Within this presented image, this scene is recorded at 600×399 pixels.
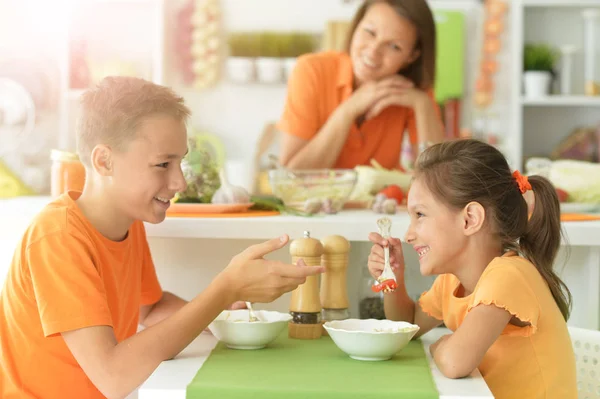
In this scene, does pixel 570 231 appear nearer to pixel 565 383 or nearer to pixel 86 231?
pixel 565 383

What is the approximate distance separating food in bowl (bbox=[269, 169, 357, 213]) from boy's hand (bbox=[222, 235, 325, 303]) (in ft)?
2.29

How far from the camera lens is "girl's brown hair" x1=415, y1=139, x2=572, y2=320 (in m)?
1.39

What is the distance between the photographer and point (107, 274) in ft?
4.91

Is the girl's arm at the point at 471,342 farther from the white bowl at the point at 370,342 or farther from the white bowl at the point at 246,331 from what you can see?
the white bowl at the point at 246,331

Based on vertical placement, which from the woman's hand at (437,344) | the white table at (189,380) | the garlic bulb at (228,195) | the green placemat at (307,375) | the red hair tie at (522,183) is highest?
the red hair tie at (522,183)

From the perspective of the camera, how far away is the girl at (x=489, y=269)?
1.26 metres

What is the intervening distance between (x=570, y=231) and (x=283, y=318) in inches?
29.8

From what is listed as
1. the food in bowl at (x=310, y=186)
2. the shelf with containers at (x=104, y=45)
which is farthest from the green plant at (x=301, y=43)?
the food in bowl at (x=310, y=186)

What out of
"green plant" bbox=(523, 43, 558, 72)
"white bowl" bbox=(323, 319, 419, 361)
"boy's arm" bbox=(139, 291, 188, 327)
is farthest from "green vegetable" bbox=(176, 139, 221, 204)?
"green plant" bbox=(523, 43, 558, 72)

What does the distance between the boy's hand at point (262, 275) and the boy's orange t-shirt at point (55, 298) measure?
22 cm

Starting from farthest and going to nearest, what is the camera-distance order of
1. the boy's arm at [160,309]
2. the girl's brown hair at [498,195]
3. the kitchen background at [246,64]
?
the kitchen background at [246,64] → the boy's arm at [160,309] → the girl's brown hair at [498,195]

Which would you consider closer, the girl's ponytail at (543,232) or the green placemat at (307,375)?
the green placemat at (307,375)

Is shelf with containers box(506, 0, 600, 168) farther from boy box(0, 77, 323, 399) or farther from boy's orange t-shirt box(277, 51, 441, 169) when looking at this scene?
boy box(0, 77, 323, 399)

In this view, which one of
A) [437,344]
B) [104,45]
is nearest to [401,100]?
[437,344]
